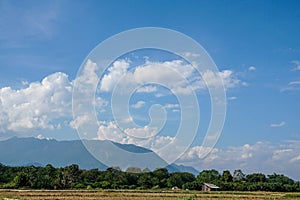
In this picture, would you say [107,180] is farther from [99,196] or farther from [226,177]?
[99,196]

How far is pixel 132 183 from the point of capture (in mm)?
61281

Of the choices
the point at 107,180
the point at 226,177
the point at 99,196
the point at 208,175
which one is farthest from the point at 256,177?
the point at 99,196

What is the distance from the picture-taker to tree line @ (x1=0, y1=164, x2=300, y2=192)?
50.1 m

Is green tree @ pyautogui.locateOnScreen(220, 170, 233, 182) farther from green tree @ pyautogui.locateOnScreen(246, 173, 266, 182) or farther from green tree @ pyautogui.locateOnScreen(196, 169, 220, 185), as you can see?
green tree @ pyautogui.locateOnScreen(246, 173, 266, 182)

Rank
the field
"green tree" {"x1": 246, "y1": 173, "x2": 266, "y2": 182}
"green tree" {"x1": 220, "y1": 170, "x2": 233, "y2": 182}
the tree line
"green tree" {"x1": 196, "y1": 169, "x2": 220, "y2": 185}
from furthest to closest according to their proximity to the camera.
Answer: "green tree" {"x1": 246, "y1": 173, "x2": 266, "y2": 182}
"green tree" {"x1": 196, "y1": 169, "x2": 220, "y2": 185}
"green tree" {"x1": 220, "y1": 170, "x2": 233, "y2": 182}
the tree line
the field

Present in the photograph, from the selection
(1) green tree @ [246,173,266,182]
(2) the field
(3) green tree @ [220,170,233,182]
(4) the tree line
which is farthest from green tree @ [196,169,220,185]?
(2) the field

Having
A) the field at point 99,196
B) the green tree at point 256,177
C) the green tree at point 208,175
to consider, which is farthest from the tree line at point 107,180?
the field at point 99,196

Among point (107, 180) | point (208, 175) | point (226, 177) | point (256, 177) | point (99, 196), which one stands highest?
point (256, 177)

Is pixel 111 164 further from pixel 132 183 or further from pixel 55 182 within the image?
pixel 132 183

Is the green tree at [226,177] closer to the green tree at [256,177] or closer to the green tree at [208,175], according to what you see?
the green tree at [208,175]

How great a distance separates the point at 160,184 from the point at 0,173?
79.2 ft

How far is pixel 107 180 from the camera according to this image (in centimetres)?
5784

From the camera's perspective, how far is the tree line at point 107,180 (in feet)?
164

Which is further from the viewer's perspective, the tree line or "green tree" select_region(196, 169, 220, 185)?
"green tree" select_region(196, 169, 220, 185)
